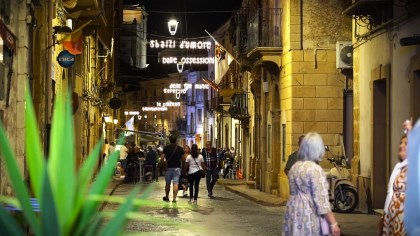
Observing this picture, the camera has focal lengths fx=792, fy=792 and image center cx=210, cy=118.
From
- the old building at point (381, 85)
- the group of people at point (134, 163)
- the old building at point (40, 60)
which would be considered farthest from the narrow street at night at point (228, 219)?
the group of people at point (134, 163)

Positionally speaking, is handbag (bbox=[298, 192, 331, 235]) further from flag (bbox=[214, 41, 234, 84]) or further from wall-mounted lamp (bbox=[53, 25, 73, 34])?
flag (bbox=[214, 41, 234, 84])

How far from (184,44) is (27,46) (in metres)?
26.0

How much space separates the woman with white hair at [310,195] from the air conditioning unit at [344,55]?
13100 millimetres

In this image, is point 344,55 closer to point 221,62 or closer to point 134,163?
point 134,163

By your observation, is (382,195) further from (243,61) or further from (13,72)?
(243,61)

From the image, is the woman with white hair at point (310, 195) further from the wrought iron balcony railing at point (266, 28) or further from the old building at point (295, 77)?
the wrought iron balcony railing at point (266, 28)

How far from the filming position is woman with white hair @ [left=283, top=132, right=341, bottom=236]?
25.4 feet

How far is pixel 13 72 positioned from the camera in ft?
47.8

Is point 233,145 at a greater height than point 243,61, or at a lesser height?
lesser

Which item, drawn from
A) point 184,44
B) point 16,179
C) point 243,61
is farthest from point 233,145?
point 16,179

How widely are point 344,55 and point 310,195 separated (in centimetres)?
1341

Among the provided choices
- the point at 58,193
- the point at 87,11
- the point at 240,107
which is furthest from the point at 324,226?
the point at 240,107

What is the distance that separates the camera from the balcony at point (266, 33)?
81.7ft

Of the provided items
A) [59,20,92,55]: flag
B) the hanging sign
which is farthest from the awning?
the hanging sign
